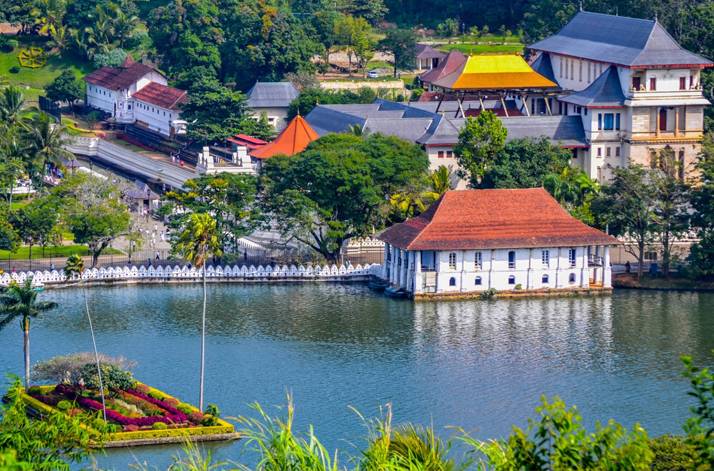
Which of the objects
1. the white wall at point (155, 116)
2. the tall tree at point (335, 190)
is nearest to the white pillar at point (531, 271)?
the tall tree at point (335, 190)

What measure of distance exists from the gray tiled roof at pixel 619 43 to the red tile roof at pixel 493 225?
68.6 feet

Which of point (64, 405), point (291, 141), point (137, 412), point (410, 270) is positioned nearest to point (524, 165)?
point (410, 270)

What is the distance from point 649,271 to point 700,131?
58.8 feet

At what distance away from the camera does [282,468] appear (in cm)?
3569

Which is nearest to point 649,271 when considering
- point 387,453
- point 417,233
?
point 417,233

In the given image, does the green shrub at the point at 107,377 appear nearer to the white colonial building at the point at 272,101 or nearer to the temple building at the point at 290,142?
the temple building at the point at 290,142

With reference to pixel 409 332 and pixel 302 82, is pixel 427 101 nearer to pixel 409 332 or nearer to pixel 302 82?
pixel 302 82

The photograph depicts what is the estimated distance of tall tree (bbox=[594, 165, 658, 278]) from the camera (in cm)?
8188

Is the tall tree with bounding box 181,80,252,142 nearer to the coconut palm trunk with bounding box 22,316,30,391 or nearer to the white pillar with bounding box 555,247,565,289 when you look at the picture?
the white pillar with bounding box 555,247,565,289

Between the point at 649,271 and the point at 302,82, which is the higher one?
the point at 302,82

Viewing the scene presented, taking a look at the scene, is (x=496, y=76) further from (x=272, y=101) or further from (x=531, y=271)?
(x=531, y=271)

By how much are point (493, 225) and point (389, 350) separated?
573 inches

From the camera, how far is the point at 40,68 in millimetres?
141625

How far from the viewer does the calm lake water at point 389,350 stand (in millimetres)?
58062
